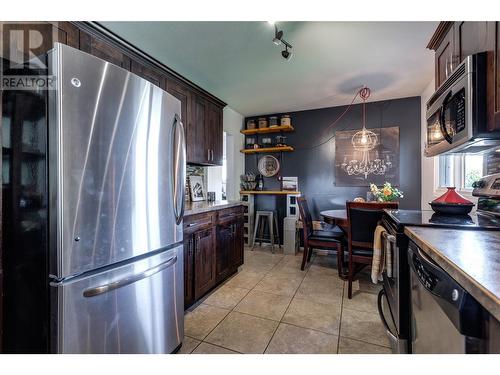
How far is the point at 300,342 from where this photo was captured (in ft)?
5.41

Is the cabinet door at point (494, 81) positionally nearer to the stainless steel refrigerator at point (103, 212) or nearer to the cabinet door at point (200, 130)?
the stainless steel refrigerator at point (103, 212)

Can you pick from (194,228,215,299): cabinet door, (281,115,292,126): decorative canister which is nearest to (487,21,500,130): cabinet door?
(194,228,215,299): cabinet door

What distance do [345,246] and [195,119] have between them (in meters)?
2.45

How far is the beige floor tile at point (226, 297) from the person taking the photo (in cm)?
219

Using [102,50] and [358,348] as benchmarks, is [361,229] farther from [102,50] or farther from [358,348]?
[102,50]

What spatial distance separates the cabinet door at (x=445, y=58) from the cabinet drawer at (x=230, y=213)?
224 cm

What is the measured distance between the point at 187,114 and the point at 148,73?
58cm

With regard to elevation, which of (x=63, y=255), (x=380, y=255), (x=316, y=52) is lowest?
(x=380, y=255)

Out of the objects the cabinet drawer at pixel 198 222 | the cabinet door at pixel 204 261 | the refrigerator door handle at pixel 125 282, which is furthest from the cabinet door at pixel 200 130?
the refrigerator door handle at pixel 125 282

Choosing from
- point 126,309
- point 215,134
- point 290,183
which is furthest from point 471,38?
point 290,183

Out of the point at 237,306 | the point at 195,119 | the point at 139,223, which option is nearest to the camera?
the point at 139,223

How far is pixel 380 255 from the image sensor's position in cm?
166
